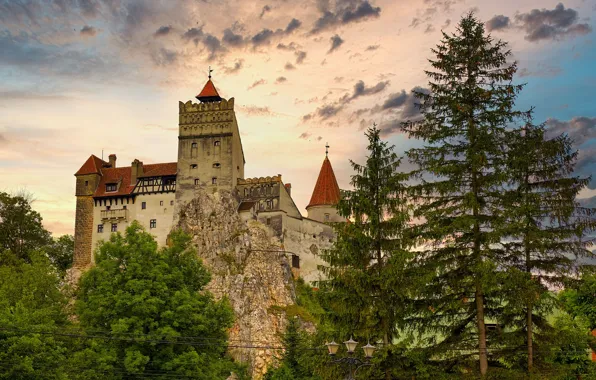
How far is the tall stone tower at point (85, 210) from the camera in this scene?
67938 millimetres

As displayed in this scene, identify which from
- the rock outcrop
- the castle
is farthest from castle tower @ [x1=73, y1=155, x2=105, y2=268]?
the rock outcrop

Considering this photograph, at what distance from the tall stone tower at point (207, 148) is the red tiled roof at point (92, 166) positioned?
9.57m

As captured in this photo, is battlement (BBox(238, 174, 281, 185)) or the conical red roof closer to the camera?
battlement (BBox(238, 174, 281, 185))

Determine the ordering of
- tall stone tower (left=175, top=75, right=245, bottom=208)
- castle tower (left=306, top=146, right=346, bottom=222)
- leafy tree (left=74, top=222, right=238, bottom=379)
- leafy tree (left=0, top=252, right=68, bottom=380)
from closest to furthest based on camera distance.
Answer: leafy tree (left=0, top=252, right=68, bottom=380)
leafy tree (left=74, top=222, right=238, bottom=379)
tall stone tower (left=175, top=75, right=245, bottom=208)
castle tower (left=306, top=146, right=346, bottom=222)

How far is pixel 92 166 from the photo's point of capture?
237 feet

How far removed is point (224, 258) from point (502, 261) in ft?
142

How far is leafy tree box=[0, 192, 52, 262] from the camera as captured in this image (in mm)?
69812

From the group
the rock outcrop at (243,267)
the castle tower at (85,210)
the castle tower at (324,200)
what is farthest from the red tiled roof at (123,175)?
the castle tower at (324,200)

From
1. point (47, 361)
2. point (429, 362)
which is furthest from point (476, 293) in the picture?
point (47, 361)

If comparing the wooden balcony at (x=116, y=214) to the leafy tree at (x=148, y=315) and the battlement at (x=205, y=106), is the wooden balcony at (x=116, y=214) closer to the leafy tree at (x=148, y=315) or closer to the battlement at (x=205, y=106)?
the battlement at (x=205, y=106)

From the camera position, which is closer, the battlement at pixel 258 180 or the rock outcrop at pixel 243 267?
the rock outcrop at pixel 243 267

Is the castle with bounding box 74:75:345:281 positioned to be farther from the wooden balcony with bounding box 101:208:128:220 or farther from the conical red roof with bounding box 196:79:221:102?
the conical red roof with bounding box 196:79:221:102

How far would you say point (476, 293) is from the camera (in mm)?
25625

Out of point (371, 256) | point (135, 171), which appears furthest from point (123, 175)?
point (371, 256)
